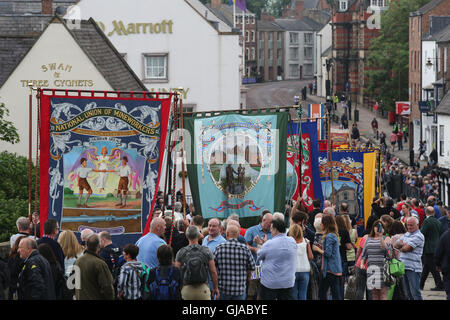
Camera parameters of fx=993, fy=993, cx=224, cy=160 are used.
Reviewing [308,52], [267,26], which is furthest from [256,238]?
[308,52]

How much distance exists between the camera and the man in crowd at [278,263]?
1250cm

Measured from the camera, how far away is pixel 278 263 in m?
12.5

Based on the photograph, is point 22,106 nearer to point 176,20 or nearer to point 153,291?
point 176,20

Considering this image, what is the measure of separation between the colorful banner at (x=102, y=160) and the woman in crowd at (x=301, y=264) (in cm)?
261

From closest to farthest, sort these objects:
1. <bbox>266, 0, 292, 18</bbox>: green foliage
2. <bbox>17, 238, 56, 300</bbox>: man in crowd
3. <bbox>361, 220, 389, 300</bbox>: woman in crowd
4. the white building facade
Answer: <bbox>17, 238, 56, 300</bbox>: man in crowd, <bbox>361, 220, 389, 300</bbox>: woman in crowd, the white building facade, <bbox>266, 0, 292, 18</bbox>: green foliage

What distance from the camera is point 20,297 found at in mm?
11180

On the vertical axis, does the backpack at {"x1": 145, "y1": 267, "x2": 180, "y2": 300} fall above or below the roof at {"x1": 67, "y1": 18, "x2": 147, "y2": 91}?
below

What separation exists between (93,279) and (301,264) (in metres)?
3.26

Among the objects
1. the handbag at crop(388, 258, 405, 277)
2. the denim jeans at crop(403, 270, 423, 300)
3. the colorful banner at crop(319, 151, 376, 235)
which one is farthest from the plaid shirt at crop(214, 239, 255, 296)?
the colorful banner at crop(319, 151, 376, 235)

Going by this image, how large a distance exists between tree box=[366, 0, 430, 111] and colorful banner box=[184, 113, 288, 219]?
63782 mm

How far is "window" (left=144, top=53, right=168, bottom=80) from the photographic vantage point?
138ft

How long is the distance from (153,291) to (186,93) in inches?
1238

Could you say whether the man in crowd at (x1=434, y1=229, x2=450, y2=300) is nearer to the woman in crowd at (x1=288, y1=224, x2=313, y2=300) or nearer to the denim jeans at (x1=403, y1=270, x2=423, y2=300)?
the denim jeans at (x1=403, y1=270, x2=423, y2=300)

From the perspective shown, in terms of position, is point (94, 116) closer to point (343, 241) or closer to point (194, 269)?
point (194, 269)
